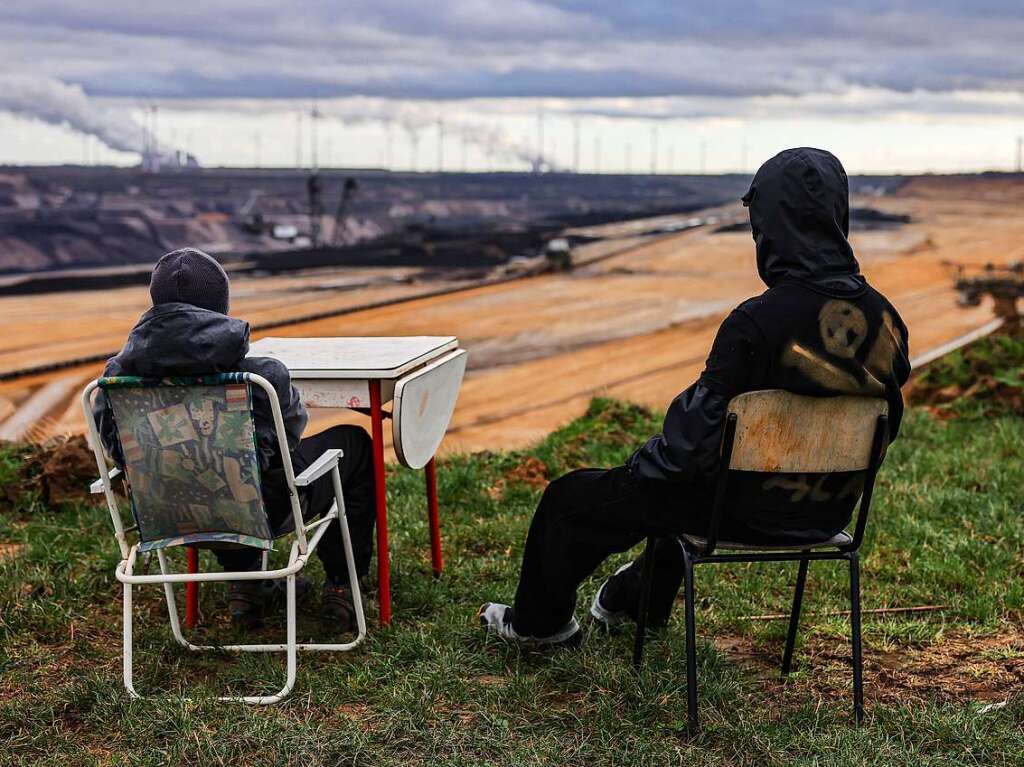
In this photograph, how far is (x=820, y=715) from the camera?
3432 millimetres

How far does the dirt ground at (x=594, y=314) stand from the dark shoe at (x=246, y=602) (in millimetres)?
4277

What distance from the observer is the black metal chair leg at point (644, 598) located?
11.9 feet

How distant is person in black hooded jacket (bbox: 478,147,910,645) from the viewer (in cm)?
300

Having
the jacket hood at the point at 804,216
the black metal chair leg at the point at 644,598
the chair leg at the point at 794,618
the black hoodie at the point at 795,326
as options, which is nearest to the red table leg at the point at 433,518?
the black metal chair leg at the point at 644,598

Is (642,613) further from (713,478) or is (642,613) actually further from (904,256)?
(904,256)

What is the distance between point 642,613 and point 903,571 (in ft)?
5.78

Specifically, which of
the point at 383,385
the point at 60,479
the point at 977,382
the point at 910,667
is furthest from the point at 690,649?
the point at 977,382

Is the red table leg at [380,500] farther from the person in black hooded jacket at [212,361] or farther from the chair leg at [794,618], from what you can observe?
the chair leg at [794,618]

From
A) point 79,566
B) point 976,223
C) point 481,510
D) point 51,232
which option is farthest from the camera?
point 976,223

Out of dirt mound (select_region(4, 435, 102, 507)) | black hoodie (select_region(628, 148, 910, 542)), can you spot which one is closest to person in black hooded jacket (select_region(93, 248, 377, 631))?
black hoodie (select_region(628, 148, 910, 542))

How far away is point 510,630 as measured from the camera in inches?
153

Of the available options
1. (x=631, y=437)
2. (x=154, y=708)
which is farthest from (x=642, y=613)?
(x=631, y=437)

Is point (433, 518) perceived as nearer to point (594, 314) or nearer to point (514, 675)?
point (514, 675)

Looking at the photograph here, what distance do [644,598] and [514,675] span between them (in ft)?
1.55
